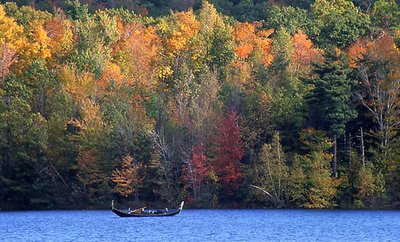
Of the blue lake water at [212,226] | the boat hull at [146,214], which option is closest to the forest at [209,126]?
the blue lake water at [212,226]

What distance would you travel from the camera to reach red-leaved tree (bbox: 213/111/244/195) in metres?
83.1

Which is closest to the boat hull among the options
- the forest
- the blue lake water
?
the blue lake water

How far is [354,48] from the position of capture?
92.8 metres

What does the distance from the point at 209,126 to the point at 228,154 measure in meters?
3.41

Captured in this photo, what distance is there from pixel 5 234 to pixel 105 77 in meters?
35.5

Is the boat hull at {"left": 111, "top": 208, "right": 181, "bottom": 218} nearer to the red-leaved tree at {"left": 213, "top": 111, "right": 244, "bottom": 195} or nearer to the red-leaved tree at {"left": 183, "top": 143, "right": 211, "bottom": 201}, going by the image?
the red-leaved tree at {"left": 183, "top": 143, "right": 211, "bottom": 201}

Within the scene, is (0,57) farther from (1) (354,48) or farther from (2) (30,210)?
(1) (354,48)

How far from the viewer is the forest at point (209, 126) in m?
79.9

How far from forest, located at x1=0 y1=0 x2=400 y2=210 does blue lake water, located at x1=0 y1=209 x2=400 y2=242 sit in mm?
4348

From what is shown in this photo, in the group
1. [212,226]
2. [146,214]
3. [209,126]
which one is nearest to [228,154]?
[209,126]

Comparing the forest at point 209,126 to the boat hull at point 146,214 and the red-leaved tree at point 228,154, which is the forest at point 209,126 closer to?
the red-leaved tree at point 228,154

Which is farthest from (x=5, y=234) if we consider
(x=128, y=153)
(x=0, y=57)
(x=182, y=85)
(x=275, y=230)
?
(x=0, y=57)

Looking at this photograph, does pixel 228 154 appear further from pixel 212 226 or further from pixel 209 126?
pixel 212 226

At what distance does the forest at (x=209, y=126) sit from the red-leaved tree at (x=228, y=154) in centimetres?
10
